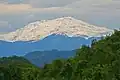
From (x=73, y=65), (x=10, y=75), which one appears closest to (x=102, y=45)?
(x=73, y=65)

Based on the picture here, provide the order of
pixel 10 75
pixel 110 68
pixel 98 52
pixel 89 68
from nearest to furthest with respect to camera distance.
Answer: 1. pixel 110 68
2. pixel 89 68
3. pixel 98 52
4. pixel 10 75

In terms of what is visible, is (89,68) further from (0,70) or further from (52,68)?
(0,70)

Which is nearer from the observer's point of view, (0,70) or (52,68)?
(52,68)

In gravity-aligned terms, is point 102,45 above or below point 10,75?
above

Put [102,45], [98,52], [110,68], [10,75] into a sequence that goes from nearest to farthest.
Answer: [110,68], [98,52], [102,45], [10,75]

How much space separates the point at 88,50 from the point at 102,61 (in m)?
7.19

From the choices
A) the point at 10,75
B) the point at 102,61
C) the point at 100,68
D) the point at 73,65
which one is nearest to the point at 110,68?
the point at 100,68

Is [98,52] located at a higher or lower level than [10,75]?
higher

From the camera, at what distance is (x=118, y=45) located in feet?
124

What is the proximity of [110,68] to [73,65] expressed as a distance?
5.79 m

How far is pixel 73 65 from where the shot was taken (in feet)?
118

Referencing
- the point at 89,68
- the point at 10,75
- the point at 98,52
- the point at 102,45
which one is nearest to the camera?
the point at 89,68

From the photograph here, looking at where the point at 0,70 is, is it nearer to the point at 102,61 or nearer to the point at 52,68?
the point at 52,68

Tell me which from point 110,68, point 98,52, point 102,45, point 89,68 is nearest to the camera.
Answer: point 110,68
